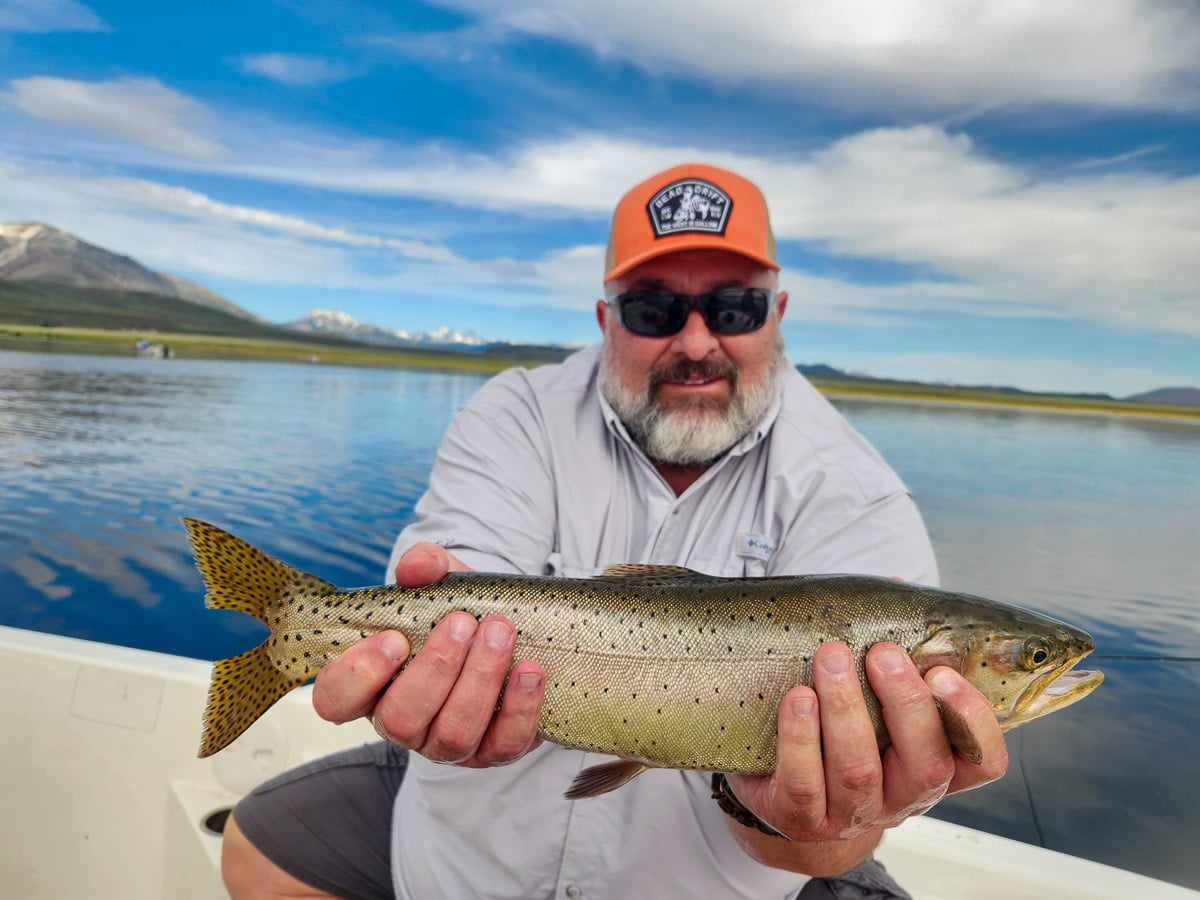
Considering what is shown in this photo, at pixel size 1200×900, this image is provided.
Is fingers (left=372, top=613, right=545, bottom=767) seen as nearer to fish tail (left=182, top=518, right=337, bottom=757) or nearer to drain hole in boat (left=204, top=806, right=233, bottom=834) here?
fish tail (left=182, top=518, right=337, bottom=757)

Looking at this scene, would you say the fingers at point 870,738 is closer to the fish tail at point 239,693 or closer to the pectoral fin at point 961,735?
the pectoral fin at point 961,735

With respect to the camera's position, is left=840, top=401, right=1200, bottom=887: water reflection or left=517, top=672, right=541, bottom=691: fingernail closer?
left=517, top=672, right=541, bottom=691: fingernail

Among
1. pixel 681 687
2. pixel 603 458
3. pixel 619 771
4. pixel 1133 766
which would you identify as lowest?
pixel 1133 766

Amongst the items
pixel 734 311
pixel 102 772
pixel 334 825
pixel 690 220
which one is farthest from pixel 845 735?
pixel 102 772

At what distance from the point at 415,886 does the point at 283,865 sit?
27.6 inches

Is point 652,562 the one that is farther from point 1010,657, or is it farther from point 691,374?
point 1010,657

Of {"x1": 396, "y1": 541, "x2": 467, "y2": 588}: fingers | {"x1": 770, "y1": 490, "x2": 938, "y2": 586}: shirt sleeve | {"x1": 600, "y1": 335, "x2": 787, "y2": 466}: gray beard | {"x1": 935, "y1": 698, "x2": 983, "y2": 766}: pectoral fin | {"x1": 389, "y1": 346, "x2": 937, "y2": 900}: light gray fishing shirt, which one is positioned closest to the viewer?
{"x1": 935, "y1": 698, "x2": 983, "y2": 766}: pectoral fin

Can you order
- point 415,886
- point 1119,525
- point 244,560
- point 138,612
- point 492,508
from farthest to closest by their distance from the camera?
point 1119,525 → point 138,612 → point 492,508 → point 415,886 → point 244,560

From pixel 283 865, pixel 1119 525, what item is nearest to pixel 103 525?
pixel 283 865

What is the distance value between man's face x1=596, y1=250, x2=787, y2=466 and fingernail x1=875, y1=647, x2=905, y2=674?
1.45m

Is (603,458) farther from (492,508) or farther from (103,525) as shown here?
(103,525)

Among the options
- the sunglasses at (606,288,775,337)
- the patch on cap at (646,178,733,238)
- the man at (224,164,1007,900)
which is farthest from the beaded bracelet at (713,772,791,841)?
the patch on cap at (646,178,733,238)

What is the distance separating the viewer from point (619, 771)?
2.21m

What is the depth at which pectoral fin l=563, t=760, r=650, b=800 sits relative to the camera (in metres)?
2.20
